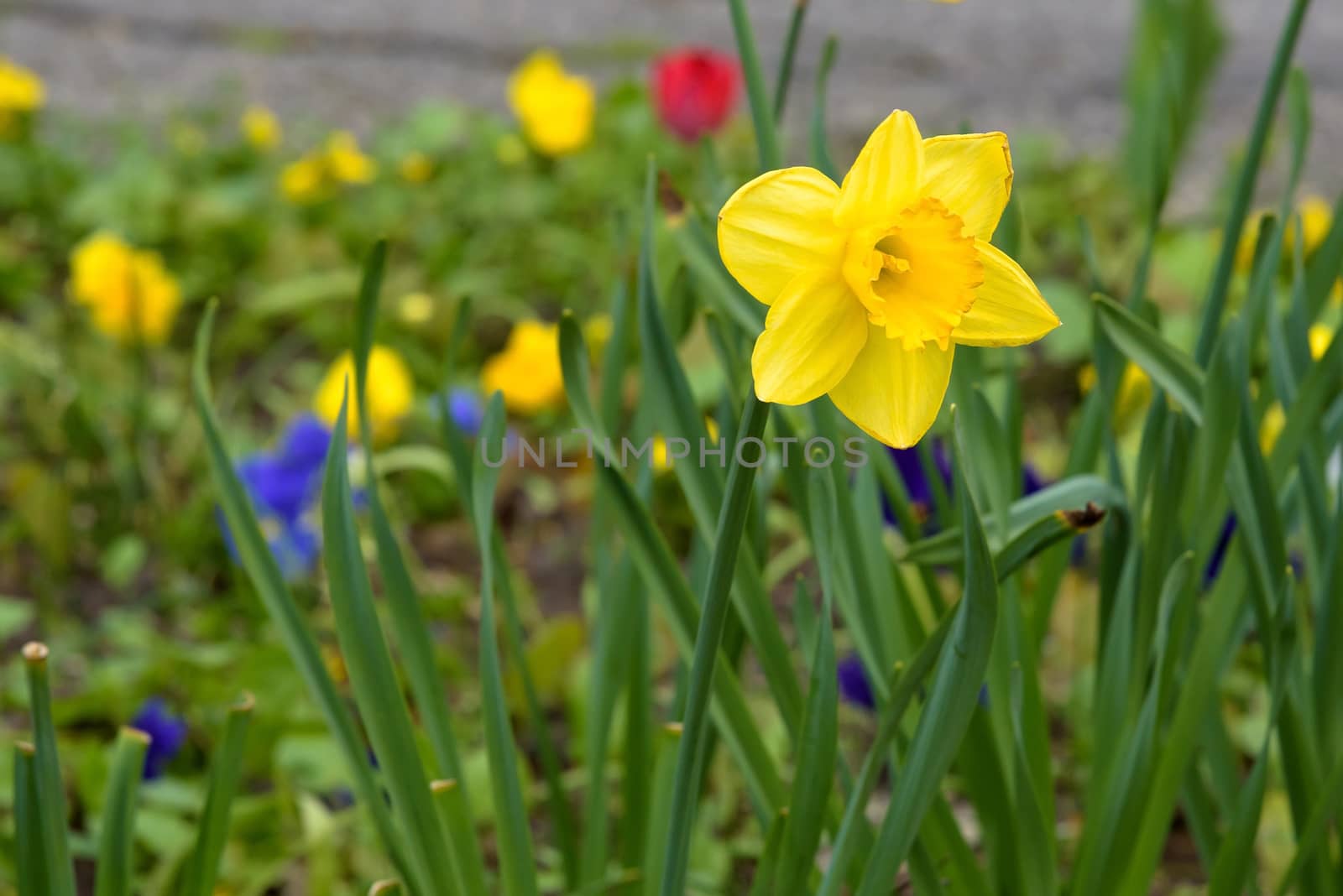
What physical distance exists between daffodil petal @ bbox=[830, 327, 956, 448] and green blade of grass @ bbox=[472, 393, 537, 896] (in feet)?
0.73

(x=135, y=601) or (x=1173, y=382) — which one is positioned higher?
(x=1173, y=382)

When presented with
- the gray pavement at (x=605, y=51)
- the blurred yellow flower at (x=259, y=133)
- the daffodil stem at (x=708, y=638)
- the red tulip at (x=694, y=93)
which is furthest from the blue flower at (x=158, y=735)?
the gray pavement at (x=605, y=51)

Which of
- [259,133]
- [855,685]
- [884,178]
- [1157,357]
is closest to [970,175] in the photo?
[884,178]

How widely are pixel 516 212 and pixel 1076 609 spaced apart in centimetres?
125

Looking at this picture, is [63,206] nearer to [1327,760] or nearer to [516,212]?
[516,212]

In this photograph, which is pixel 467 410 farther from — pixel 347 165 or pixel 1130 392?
pixel 347 165

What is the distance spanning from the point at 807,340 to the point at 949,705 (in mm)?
169

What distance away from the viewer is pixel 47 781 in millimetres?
502

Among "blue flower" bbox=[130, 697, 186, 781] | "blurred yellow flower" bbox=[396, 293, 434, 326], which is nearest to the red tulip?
"blurred yellow flower" bbox=[396, 293, 434, 326]

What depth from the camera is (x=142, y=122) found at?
8.20ft

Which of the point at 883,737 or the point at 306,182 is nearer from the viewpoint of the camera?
the point at 883,737

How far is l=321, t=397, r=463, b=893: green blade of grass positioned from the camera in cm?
53

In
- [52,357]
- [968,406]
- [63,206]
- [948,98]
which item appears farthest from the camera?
[948,98]

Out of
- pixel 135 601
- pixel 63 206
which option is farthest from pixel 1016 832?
pixel 63 206
